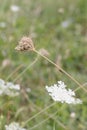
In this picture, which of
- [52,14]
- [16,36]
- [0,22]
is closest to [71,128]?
[16,36]

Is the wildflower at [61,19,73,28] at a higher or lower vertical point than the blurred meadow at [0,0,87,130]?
higher

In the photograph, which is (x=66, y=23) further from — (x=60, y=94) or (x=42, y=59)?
(x=60, y=94)

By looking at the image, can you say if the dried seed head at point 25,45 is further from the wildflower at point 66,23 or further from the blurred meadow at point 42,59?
the wildflower at point 66,23

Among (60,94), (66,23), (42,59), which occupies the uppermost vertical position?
(66,23)

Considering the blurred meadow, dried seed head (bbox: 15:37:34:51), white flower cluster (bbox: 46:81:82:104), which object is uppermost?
the blurred meadow

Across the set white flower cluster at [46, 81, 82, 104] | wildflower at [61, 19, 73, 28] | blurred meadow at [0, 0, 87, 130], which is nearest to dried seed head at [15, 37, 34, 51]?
white flower cluster at [46, 81, 82, 104]

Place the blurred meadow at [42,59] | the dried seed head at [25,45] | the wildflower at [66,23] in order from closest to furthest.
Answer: the dried seed head at [25,45] < the blurred meadow at [42,59] < the wildflower at [66,23]

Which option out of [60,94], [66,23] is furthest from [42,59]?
[60,94]

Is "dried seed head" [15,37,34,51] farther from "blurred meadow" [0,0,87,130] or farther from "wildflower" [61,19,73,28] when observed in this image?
"wildflower" [61,19,73,28]

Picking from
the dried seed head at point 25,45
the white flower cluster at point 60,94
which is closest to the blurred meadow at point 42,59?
the white flower cluster at point 60,94
